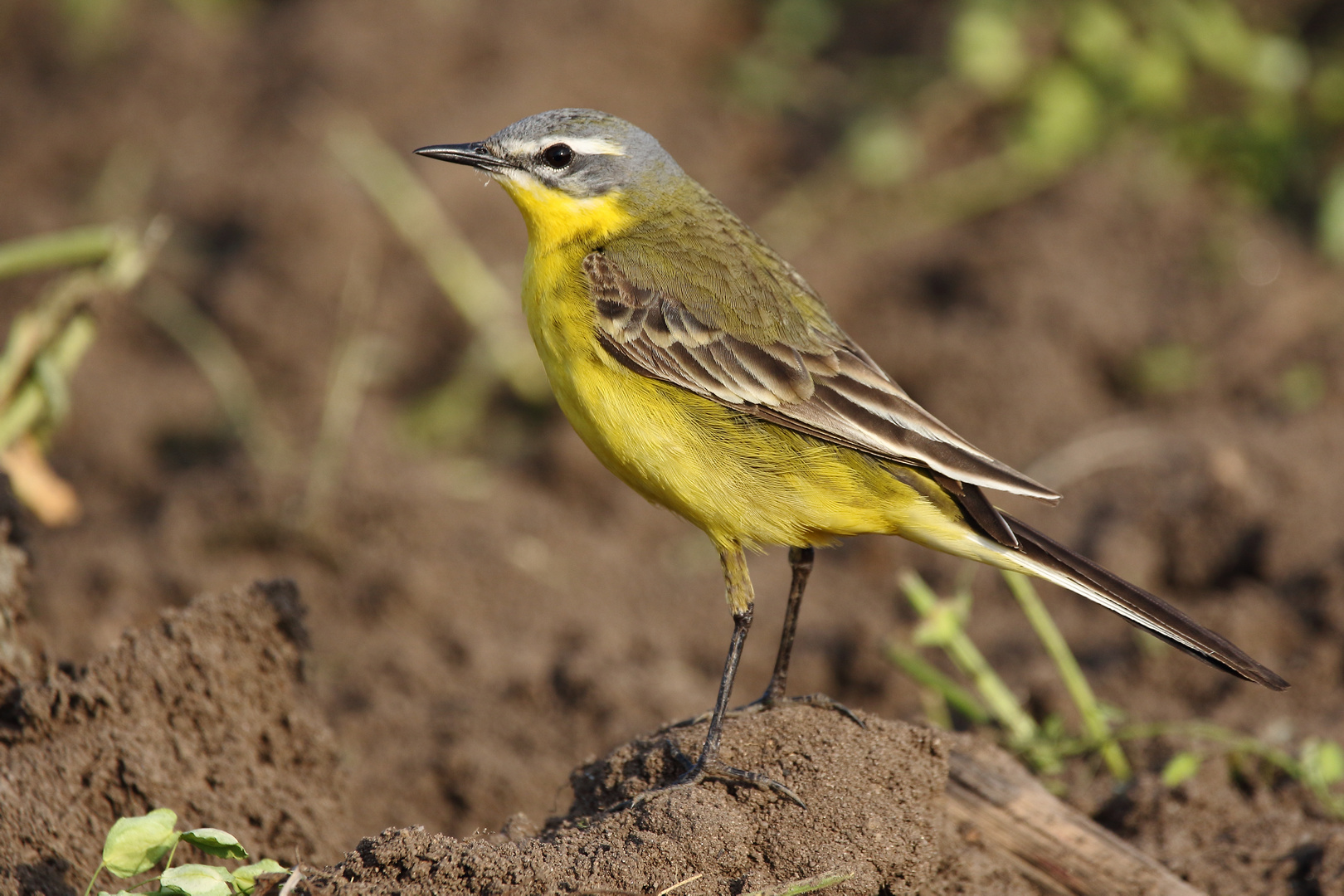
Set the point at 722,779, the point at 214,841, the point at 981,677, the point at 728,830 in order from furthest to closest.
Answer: the point at 981,677
the point at 722,779
the point at 728,830
the point at 214,841

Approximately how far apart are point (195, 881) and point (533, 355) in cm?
585

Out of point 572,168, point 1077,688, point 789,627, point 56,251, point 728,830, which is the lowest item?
point 728,830

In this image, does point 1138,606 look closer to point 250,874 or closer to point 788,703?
point 788,703

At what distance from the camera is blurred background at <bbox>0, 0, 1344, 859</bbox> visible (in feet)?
20.1

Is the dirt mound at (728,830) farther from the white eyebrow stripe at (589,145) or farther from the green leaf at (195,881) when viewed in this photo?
the white eyebrow stripe at (589,145)

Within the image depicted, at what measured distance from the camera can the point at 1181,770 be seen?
468 cm

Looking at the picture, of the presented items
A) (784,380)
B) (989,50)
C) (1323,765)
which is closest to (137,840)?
(784,380)

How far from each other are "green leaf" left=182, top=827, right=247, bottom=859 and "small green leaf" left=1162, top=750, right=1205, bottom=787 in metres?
3.07

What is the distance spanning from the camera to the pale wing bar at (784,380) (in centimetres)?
447

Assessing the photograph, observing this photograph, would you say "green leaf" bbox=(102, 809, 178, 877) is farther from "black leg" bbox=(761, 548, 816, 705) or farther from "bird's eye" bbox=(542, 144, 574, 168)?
"bird's eye" bbox=(542, 144, 574, 168)

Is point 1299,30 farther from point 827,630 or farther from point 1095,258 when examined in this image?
point 827,630

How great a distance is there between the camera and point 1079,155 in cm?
1000

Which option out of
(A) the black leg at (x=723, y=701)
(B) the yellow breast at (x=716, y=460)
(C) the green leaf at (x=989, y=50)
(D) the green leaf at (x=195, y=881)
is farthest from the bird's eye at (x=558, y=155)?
(C) the green leaf at (x=989, y=50)

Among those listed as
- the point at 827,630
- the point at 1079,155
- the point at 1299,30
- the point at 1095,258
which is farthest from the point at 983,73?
the point at 827,630
